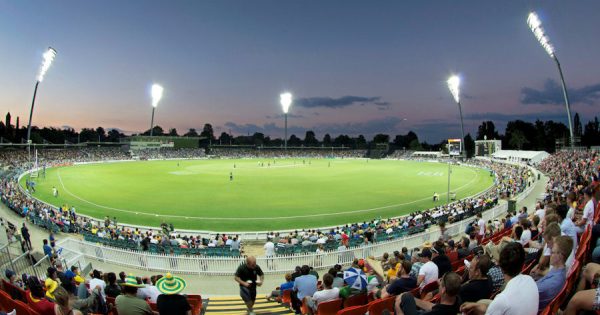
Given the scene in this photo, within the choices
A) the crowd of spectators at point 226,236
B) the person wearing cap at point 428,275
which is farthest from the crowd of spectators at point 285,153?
the person wearing cap at point 428,275

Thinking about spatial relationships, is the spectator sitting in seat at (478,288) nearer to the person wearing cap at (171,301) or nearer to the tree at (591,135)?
the person wearing cap at (171,301)

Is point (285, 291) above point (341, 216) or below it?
above

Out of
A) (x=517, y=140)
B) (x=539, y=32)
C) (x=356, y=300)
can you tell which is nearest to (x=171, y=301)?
(x=356, y=300)

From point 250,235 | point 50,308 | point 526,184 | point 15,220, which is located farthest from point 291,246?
point 526,184

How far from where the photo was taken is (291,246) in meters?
17.0

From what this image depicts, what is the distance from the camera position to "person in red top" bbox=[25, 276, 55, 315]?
5.90 metres

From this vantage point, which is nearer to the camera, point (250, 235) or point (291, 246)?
point (291, 246)

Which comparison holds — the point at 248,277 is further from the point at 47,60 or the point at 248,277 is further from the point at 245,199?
the point at 47,60

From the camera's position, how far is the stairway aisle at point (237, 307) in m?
8.66

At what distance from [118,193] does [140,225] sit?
54.9 ft

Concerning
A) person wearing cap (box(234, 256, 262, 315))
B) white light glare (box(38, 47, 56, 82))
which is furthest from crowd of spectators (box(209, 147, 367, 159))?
person wearing cap (box(234, 256, 262, 315))

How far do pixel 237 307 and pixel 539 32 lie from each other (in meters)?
41.8

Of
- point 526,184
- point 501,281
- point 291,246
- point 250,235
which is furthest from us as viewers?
point 526,184

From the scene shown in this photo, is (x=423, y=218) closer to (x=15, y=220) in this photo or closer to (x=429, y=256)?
(x=429, y=256)
